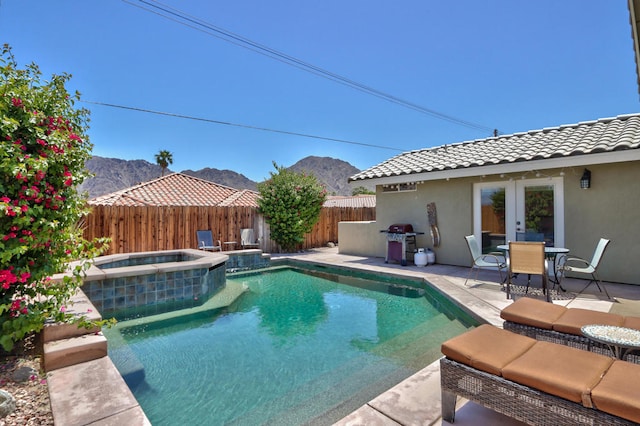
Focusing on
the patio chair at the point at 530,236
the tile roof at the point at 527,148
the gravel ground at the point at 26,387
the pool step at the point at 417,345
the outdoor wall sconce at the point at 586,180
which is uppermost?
the tile roof at the point at 527,148

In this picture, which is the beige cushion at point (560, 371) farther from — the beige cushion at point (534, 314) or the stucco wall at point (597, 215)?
the stucco wall at point (597, 215)

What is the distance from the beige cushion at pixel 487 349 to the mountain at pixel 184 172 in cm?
5226

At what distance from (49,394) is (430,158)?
11394 millimetres

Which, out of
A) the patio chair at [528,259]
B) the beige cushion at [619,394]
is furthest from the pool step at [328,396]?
the patio chair at [528,259]

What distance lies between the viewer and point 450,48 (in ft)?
53.5

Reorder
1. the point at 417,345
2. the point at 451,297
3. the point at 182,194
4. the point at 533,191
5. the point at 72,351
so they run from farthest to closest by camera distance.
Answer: the point at 182,194, the point at 533,191, the point at 451,297, the point at 417,345, the point at 72,351

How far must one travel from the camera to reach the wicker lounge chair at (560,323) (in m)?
2.90

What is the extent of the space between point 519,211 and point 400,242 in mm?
3413

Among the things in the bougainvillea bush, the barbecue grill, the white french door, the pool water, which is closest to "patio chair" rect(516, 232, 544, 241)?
the white french door

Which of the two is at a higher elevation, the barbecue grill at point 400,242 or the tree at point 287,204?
the tree at point 287,204

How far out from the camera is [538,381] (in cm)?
208

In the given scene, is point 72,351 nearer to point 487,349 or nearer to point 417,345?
point 487,349

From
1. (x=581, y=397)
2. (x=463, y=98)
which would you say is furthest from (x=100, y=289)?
(x=463, y=98)

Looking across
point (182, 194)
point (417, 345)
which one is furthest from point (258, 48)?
point (417, 345)
